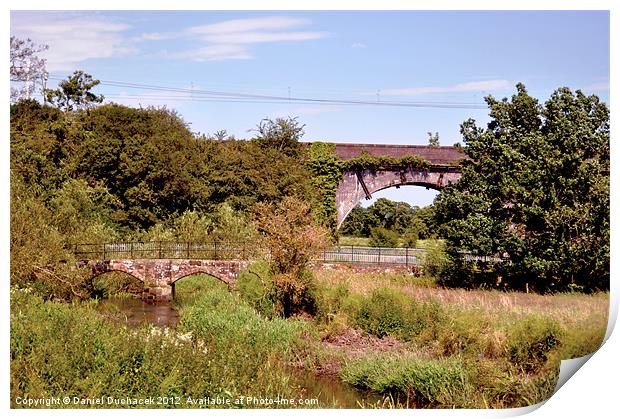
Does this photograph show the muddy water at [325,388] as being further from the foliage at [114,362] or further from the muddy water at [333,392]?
the foliage at [114,362]

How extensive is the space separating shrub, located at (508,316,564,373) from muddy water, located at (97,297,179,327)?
7.80 metres

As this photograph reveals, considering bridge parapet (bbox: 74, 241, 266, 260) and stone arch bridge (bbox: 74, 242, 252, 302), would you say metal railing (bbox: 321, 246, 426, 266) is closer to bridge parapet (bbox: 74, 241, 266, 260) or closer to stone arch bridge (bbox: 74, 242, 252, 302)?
bridge parapet (bbox: 74, 241, 266, 260)

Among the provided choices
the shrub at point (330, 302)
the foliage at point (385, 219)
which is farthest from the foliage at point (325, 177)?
the shrub at point (330, 302)

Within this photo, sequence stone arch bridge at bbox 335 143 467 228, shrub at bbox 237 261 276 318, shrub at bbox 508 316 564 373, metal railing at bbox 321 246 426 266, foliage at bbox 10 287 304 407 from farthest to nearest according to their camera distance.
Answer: metal railing at bbox 321 246 426 266
stone arch bridge at bbox 335 143 467 228
shrub at bbox 237 261 276 318
shrub at bbox 508 316 564 373
foliage at bbox 10 287 304 407

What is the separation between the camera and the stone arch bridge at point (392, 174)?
2080cm

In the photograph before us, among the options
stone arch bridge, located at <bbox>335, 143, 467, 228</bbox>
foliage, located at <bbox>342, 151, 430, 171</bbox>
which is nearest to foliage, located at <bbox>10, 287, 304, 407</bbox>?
stone arch bridge, located at <bbox>335, 143, 467, 228</bbox>

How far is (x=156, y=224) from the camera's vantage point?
2267 cm

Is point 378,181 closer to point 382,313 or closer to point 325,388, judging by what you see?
point 382,313

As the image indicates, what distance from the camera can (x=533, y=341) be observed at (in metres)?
12.1

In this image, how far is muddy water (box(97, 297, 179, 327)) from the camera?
1745 cm

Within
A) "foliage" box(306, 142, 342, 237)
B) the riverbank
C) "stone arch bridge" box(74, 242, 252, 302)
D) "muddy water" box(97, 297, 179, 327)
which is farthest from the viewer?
"foliage" box(306, 142, 342, 237)

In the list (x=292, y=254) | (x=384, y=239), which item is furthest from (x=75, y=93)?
(x=384, y=239)
